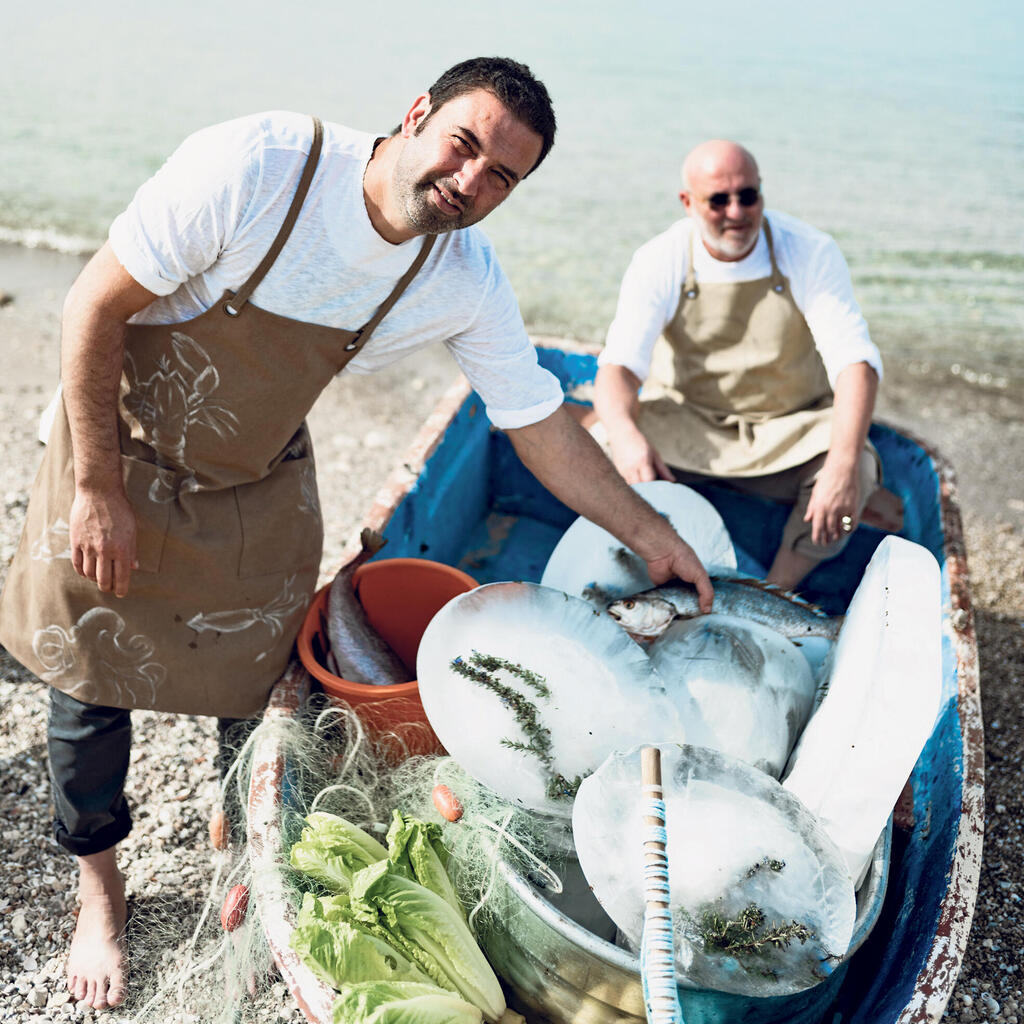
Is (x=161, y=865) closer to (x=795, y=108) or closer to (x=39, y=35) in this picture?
(x=795, y=108)

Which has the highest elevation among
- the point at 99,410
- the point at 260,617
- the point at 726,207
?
the point at 726,207

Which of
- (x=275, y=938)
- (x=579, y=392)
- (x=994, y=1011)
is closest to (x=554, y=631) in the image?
(x=275, y=938)

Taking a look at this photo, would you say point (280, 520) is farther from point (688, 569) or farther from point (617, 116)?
point (617, 116)

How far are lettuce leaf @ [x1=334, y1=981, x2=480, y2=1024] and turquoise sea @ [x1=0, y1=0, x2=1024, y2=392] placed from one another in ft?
25.1

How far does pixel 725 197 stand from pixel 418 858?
2.78 metres

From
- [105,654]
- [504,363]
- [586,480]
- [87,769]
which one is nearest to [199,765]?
[87,769]

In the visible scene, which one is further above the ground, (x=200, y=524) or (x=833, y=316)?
(x=833, y=316)

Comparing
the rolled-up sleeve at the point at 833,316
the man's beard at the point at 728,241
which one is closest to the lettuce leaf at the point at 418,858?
the rolled-up sleeve at the point at 833,316

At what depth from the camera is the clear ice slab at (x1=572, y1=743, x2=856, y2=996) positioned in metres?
1.78

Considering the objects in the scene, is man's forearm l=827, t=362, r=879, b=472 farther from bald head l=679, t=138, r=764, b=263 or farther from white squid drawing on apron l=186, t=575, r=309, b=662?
white squid drawing on apron l=186, t=575, r=309, b=662

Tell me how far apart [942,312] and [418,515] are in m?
8.44

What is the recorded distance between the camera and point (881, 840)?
7.03 feet

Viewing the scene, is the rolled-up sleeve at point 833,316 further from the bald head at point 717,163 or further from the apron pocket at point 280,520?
the apron pocket at point 280,520

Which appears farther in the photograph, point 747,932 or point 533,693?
point 533,693
